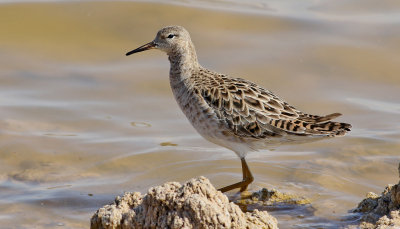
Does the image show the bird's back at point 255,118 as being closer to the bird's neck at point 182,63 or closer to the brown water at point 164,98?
the bird's neck at point 182,63

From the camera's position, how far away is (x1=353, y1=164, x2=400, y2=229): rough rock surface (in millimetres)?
6117

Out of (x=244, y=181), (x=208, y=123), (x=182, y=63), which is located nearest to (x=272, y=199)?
(x=244, y=181)

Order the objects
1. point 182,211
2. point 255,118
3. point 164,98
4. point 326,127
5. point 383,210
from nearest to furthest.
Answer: point 182,211, point 383,210, point 326,127, point 255,118, point 164,98

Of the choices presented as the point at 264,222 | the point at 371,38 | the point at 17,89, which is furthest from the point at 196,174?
the point at 371,38

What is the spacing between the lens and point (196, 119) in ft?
27.7

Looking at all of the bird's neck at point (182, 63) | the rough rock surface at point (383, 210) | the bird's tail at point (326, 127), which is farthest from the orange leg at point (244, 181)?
the rough rock surface at point (383, 210)

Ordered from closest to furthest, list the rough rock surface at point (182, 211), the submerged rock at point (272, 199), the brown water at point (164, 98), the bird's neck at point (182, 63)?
the rough rock surface at point (182, 211) → the submerged rock at point (272, 199) → the brown water at point (164, 98) → the bird's neck at point (182, 63)

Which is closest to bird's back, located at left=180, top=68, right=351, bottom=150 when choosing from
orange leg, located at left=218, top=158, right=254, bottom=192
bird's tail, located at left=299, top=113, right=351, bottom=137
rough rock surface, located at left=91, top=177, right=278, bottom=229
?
bird's tail, located at left=299, top=113, right=351, bottom=137

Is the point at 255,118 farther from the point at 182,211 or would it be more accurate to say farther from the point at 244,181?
the point at 182,211

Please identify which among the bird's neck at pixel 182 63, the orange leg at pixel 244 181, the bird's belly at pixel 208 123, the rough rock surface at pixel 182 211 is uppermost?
the bird's neck at pixel 182 63

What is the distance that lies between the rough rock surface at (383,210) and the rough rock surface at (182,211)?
1077mm

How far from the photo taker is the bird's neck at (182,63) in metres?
8.92

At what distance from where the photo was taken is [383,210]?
6.57m

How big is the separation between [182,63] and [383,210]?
3528 millimetres
